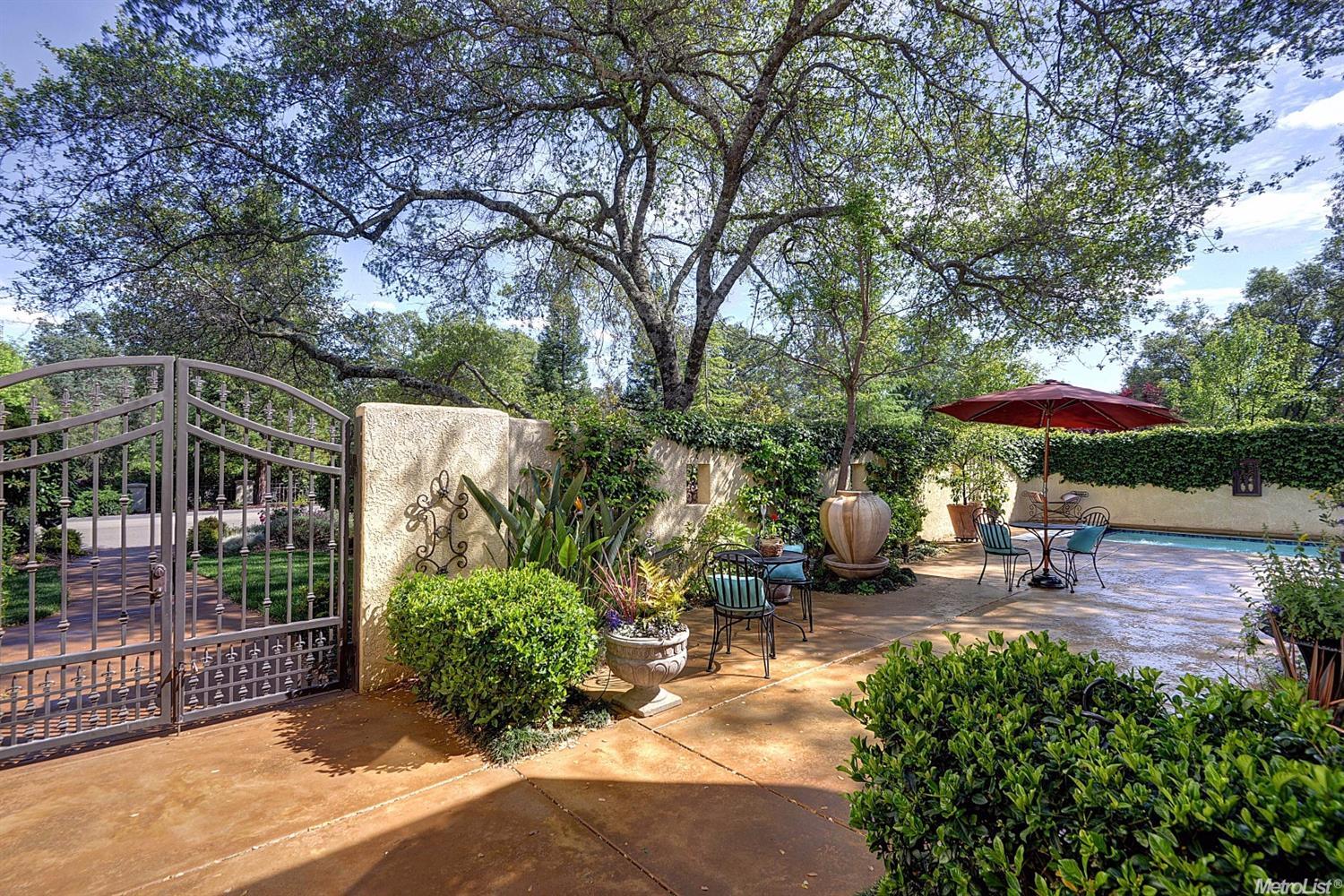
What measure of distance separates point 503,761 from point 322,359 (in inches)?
304

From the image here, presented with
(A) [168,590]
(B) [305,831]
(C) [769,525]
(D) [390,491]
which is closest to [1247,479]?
(C) [769,525]

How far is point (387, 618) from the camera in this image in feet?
12.9

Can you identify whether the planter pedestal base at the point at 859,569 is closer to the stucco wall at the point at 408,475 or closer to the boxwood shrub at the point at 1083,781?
the stucco wall at the point at 408,475

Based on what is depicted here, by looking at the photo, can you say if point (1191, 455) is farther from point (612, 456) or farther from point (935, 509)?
point (612, 456)

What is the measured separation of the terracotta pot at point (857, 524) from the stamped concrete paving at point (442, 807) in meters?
3.28

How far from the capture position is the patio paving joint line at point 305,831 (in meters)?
2.21

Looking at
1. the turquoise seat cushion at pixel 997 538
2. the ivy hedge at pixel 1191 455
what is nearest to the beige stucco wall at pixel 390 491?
the turquoise seat cushion at pixel 997 538

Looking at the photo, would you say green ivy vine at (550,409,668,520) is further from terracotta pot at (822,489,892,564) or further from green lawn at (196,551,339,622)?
green lawn at (196,551,339,622)

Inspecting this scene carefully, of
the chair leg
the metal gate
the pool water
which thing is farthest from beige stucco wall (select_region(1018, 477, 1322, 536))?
the metal gate

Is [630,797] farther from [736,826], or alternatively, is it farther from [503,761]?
[503,761]

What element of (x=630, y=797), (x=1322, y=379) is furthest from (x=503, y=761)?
(x=1322, y=379)

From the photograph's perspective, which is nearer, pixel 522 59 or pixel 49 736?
pixel 49 736

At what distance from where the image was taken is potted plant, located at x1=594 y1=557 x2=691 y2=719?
3.54 m

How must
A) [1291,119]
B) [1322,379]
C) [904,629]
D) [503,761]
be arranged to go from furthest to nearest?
[1322,379], [1291,119], [904,629], [503,761]
